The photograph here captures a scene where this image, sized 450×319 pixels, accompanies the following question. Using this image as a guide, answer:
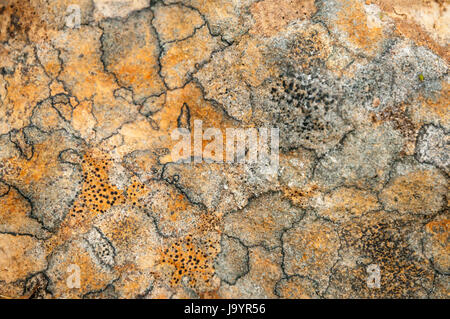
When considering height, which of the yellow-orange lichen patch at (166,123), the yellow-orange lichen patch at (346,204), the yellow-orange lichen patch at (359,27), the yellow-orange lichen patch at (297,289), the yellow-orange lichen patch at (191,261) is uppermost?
the yellow-orange lichen patch at (359,27)

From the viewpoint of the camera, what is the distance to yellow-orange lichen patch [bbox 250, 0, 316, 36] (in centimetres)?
129

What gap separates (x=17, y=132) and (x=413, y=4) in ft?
4.93

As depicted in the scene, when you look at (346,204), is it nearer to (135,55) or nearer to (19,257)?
(135,55)

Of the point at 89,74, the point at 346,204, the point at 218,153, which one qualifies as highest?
the point at 89,74

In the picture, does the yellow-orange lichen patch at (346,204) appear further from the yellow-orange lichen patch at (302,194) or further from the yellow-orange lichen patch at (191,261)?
the yellow-orange lichen patch at (191,261)

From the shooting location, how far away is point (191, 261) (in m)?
1.26

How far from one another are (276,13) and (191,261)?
93 centimetres

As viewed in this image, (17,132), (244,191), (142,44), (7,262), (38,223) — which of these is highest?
(142,44)

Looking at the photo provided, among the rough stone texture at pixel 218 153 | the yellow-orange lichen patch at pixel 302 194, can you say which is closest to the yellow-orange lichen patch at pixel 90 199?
the rough stone texture at pixel 218 153

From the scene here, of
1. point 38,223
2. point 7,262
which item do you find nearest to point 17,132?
point 38,223

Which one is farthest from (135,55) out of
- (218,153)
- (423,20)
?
(423,20)

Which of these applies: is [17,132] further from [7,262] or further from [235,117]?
[235,117]

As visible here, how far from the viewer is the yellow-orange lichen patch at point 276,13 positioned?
1.29m
